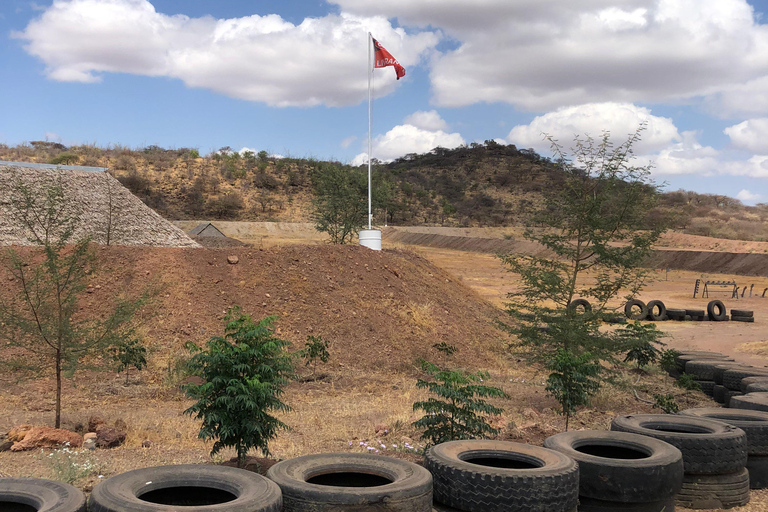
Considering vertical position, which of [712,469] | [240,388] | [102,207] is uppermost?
[102,207]

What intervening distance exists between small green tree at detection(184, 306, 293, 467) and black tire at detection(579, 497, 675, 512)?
9.26 feet

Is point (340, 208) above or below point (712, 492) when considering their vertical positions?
above

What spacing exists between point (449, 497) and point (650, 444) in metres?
2.14

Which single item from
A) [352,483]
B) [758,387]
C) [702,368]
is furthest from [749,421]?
[702,368]

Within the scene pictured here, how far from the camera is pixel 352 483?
5.08 metres

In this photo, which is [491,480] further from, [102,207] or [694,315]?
[694,315]

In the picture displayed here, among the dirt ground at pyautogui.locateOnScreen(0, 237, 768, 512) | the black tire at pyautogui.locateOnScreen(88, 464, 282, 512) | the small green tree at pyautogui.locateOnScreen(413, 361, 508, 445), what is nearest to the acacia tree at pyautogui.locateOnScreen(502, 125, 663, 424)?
the dirt ground at pyautogui.locateOnScreen(0, 237, 768, 512)

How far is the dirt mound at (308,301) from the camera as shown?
1416cm

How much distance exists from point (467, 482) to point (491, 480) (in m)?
0.19

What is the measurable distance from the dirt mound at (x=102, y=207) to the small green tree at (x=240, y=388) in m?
12.7

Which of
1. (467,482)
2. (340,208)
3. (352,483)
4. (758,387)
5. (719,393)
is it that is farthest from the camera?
(340,208)

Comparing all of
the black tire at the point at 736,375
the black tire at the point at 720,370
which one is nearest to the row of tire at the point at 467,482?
the black tire at the point at 736,375

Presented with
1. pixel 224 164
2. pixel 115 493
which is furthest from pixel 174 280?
pixel 224 164

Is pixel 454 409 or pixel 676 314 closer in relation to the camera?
pixel 454 409
